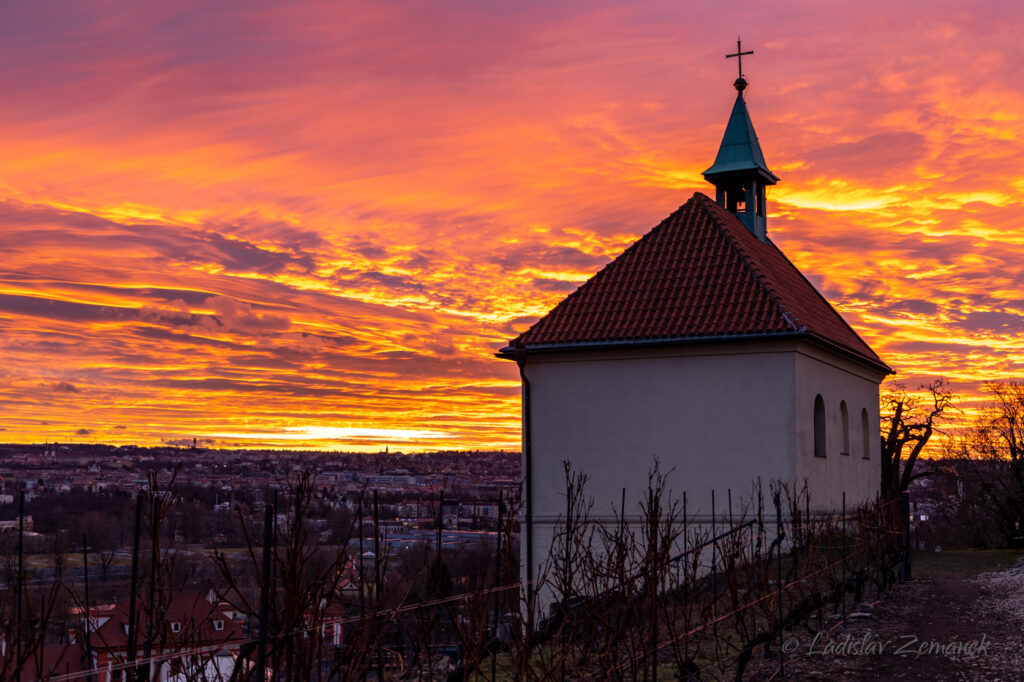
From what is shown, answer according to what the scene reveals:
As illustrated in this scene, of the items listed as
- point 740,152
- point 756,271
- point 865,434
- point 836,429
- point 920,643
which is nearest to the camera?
point 920,643

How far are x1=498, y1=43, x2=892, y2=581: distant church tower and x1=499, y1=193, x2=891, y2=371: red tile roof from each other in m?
0.04

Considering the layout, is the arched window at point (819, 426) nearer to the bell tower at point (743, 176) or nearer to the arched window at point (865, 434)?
the arched window at point (865, 434)

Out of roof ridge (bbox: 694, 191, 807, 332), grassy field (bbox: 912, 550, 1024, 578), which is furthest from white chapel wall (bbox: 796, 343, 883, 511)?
grassy field (bbox: 912, 550, 1024, 578)

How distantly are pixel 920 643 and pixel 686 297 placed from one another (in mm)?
9562

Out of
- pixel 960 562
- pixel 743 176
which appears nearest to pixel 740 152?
pixel 743 176

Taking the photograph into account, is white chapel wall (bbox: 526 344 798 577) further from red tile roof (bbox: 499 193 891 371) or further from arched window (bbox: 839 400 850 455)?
arched window (bbox: 839 400 850 455)

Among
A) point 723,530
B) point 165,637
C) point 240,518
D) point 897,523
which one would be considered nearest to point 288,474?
point 240,518

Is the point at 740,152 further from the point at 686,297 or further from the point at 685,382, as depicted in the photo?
the point at 685,382

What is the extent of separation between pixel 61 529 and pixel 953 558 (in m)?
23.0

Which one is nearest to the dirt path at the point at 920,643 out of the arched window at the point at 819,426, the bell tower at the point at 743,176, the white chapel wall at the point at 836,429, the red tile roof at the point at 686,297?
the white chapel wall at the point at 836,429

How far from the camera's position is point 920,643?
12586 mm

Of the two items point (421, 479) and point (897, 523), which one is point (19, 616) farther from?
point (897, 523)

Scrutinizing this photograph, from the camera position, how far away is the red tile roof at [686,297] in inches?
768

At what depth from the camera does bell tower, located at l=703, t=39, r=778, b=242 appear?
26.7 metres
